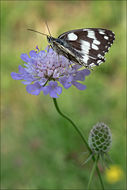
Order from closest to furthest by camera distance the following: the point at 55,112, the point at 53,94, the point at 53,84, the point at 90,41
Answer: the point at 53,94
the point at 53,84
the point at 90,41
the point at 55,112

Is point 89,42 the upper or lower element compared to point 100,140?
upper

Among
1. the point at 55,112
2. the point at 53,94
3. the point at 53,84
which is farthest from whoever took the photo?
the point at 55,112

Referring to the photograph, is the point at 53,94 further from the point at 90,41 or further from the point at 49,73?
the point at 90,41

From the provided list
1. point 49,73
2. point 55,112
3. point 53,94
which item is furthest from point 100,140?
point 55,112

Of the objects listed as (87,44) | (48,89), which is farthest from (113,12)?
(48,89)

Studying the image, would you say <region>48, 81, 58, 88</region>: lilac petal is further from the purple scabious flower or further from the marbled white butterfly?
the marbled white butterfly

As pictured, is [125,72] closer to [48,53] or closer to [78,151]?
[78,151]
